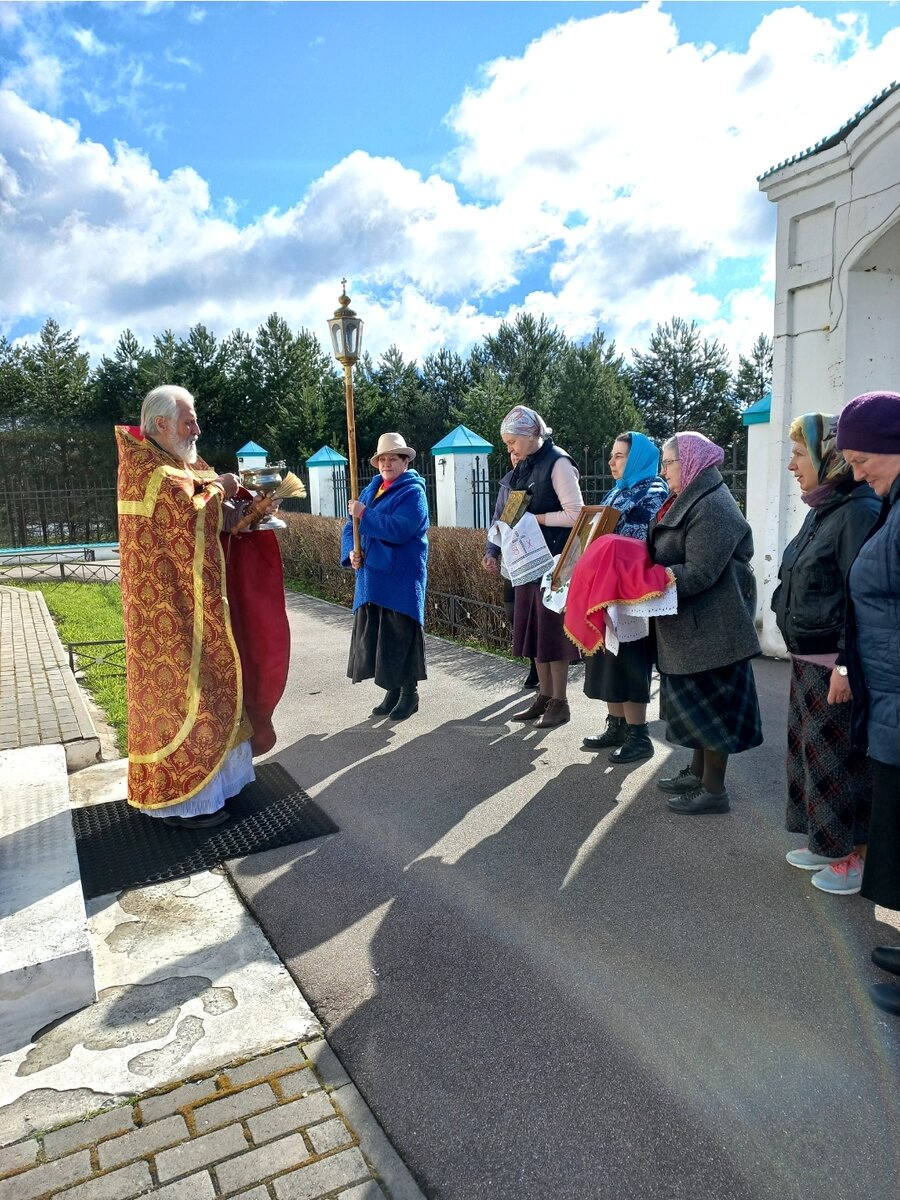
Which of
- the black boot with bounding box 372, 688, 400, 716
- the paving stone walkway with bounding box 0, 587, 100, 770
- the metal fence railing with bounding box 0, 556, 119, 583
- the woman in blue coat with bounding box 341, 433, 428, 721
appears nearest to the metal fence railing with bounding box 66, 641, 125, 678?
the paving stone walkway with bounding box 0, 587, 100, 770

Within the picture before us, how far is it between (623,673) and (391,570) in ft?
5.71

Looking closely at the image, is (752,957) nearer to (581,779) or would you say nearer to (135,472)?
(581,779)

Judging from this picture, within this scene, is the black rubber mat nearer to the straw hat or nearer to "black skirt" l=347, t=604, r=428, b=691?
"black skirt" l=347, t=604, r=428, b=691

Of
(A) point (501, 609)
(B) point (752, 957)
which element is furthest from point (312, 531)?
(B) point (752, 957)

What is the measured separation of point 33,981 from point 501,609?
19.7 ft

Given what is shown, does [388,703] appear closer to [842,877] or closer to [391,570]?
[391,570]

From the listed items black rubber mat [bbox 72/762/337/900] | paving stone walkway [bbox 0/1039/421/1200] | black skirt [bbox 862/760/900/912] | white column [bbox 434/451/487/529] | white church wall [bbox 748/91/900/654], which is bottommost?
paving stone walkway [bbox 0/1039/421/1200]

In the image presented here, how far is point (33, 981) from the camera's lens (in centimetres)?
258

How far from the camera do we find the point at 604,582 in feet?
12.9

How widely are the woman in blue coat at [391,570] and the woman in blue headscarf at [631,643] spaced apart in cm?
137

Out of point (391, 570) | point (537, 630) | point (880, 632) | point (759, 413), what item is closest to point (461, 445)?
point (759, 413)

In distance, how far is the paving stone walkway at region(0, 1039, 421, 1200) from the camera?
77.7 inches

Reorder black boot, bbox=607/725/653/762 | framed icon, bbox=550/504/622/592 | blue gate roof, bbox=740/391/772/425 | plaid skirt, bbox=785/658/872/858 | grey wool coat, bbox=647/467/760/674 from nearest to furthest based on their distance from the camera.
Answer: plaid skirt, bbox=785/658/872/858 < grey wool coat, bbox=647/467/760/674 < framed icon, bbox=550/504/622/592 < black boot, bbox=607/725/653/762 < blue gate roof, bbox=740/391/772/425

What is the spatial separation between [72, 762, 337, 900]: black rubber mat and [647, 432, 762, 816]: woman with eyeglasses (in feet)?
5.84
